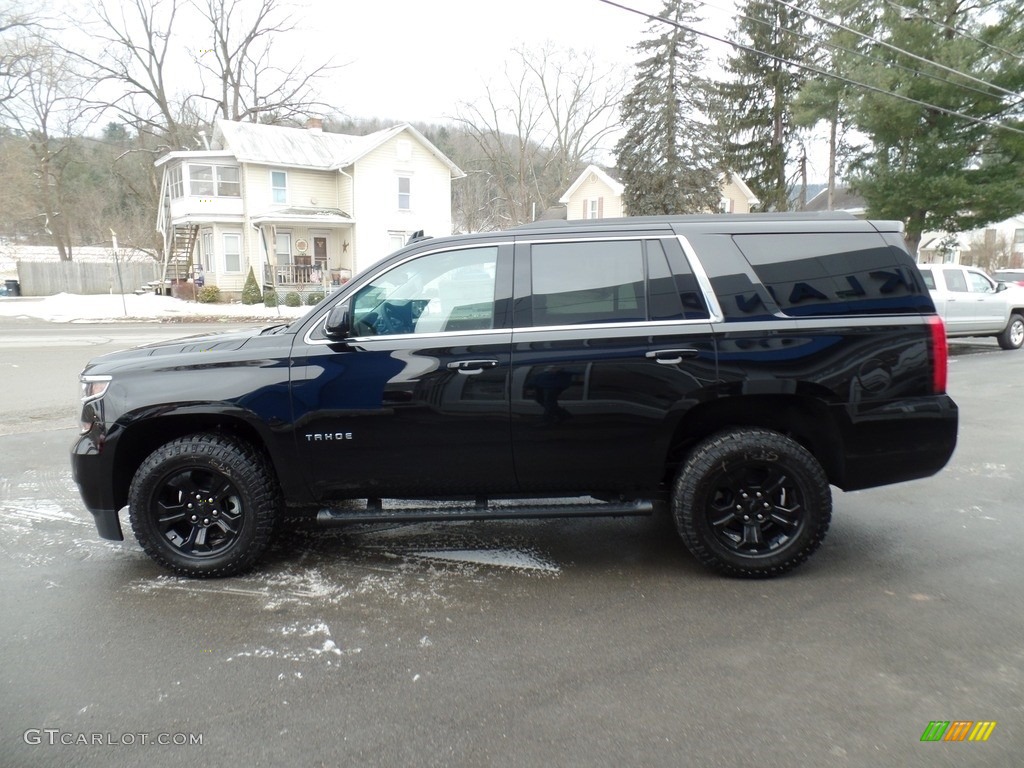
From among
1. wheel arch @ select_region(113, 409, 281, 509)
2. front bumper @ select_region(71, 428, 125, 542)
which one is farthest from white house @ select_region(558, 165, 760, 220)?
front bumper @ select_region(71, 428, 125, 542)

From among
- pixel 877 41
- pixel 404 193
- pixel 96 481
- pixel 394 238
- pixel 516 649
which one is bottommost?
pixel 516 649

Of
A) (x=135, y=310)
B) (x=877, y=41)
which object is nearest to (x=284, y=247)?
(x=135, y=310)

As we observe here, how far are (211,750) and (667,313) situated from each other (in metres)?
2.95

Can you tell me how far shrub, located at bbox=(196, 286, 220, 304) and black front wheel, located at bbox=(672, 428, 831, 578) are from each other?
32.5 m

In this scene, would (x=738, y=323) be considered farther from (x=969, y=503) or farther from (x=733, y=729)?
(x=969, y=503)

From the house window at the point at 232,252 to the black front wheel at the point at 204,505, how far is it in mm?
33779

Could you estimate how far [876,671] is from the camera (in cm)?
318

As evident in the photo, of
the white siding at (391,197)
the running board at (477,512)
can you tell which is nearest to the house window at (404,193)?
the white siding at (391,197)

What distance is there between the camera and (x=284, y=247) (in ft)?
117

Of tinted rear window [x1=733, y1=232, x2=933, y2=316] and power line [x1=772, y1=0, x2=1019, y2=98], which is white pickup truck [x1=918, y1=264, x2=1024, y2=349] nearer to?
power line [x1=772, y1=0, x2=1019, y2=98]

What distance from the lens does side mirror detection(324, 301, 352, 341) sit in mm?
4016

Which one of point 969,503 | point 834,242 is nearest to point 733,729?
point 834,242

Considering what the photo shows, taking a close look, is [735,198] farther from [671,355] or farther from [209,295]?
[671,355]

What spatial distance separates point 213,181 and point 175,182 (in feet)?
10.2
